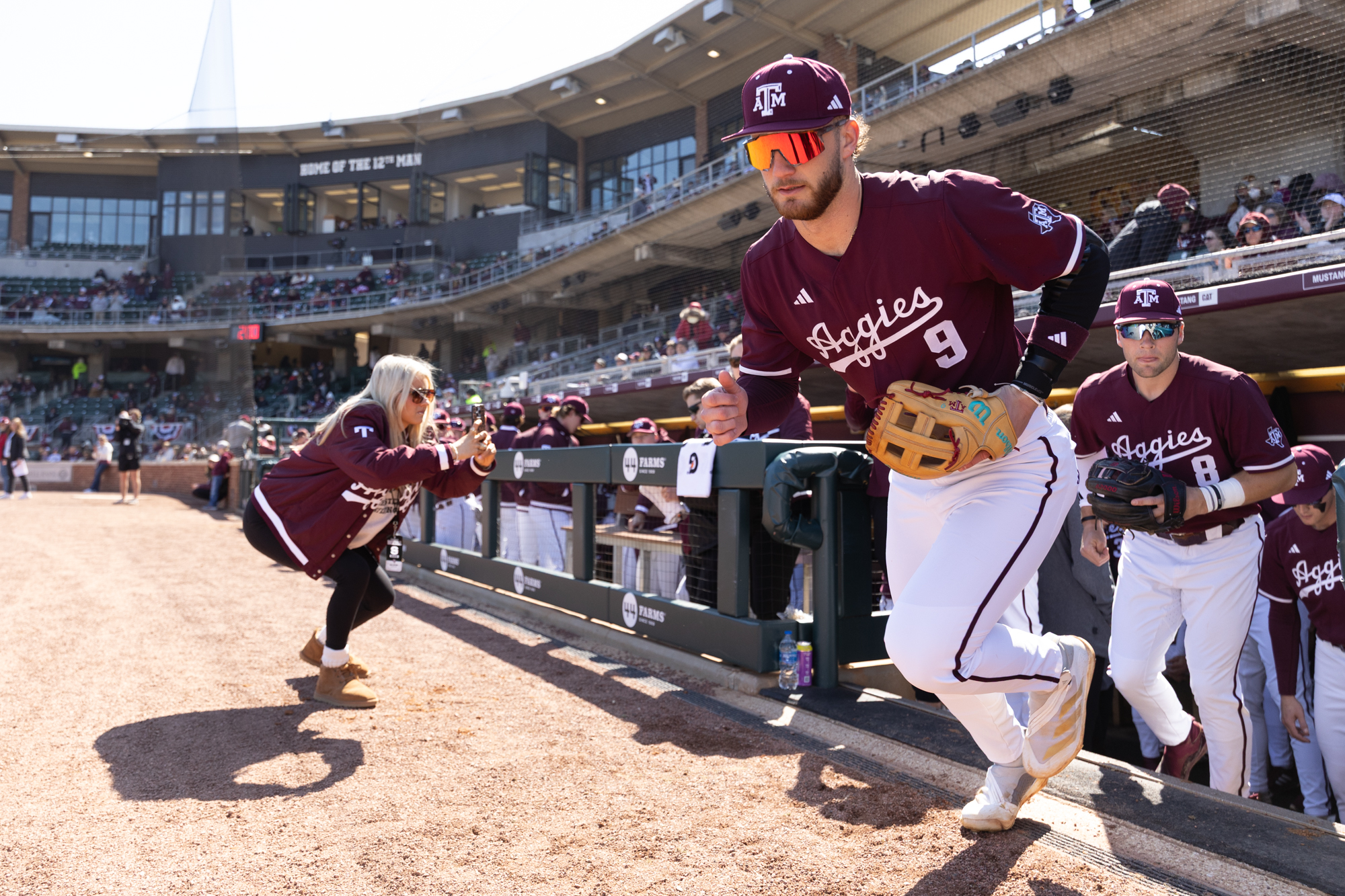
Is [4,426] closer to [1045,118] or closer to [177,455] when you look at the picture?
[177,455]

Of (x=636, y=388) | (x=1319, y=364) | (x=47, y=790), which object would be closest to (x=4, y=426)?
(x=636, y=388)

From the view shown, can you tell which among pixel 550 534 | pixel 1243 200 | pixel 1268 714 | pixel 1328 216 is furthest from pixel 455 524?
pixel 1243 200

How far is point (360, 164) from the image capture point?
1412 inches

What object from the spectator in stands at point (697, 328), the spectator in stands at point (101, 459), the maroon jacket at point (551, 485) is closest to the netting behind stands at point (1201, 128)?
the spectator in stands at point (697, 328)

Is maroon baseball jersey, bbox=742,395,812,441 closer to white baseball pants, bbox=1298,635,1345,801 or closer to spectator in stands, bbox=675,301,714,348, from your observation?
white baseball pants, bbox=1298,635,1345,801

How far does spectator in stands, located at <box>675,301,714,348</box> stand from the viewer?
56.0 feet

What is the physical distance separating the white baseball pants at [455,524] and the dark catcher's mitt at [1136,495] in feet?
20.3

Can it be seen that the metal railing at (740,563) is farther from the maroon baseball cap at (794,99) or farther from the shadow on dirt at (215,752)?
the maroon baseball cap at (794,99)

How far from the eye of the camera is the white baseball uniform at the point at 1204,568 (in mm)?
3254

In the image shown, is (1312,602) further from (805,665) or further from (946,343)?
(946,343)

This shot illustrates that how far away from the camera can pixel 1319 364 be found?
9.16m

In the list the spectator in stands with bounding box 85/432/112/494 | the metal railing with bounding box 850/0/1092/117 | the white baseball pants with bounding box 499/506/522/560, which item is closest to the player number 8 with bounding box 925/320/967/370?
the white baseball pants with bounding box 499/506/522/560

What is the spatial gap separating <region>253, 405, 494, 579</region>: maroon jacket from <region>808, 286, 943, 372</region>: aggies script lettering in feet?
6.81

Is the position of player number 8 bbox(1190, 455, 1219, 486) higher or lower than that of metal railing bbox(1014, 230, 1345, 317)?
lower
